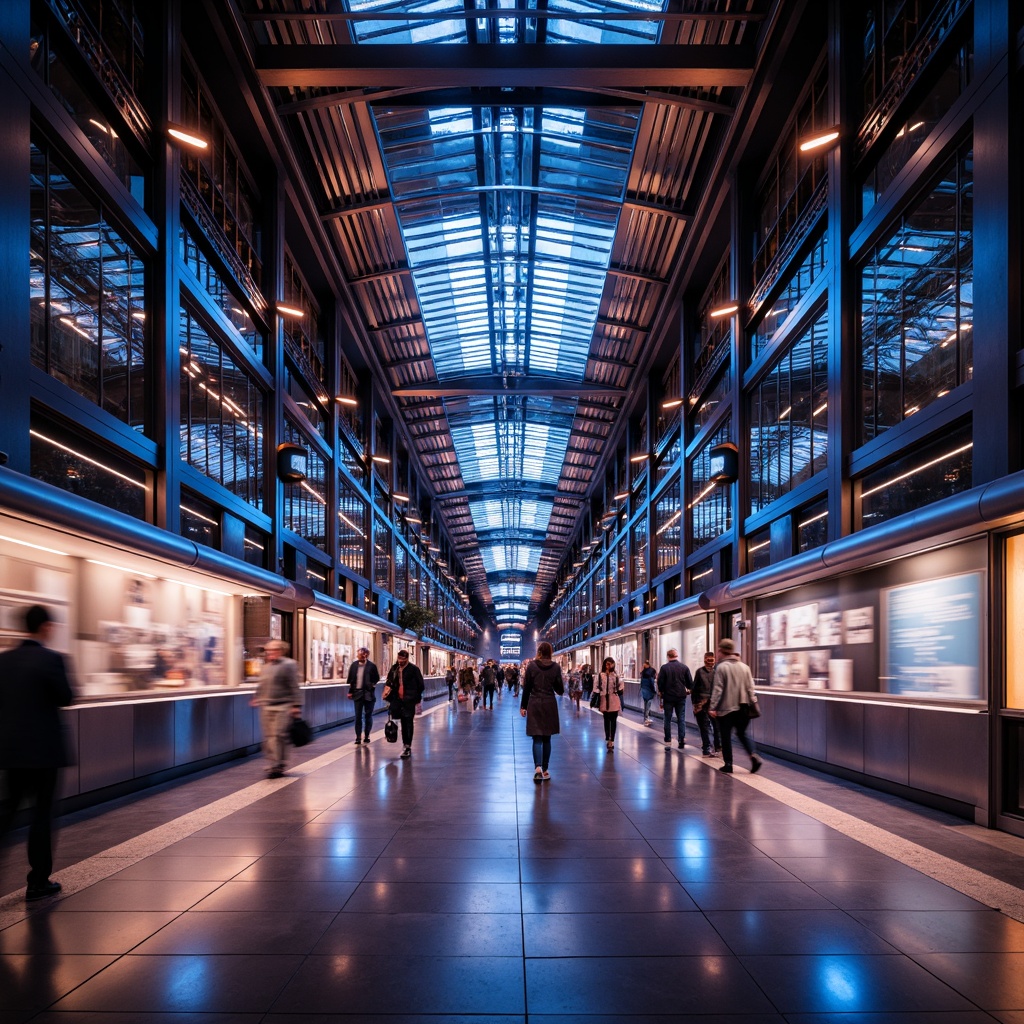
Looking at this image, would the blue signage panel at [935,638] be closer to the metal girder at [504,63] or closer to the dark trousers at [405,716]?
the dark trousers at [405,716]

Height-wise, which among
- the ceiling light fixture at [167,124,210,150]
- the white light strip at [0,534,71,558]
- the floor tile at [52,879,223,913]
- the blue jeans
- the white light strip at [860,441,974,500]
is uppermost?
the ceiling light fixture at [167,124,210,150]

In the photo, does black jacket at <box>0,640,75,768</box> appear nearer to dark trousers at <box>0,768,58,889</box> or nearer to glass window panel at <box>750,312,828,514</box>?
→ dark trousers at <box>0,768,58,889</box>

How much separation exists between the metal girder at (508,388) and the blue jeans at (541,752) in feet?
79.0

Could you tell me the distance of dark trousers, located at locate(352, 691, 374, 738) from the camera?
1619cm

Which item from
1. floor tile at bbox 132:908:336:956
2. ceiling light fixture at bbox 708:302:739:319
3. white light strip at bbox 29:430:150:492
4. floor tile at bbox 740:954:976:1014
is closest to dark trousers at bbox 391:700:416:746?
white light strip at bbox 29:430:150:492

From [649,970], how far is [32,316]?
375 inches

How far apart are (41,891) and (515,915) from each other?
297 cm

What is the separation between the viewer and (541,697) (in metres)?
11.0

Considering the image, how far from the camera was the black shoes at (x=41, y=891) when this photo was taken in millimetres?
5477

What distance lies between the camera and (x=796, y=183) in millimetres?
17562

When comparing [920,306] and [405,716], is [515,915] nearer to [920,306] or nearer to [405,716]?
[405,716]

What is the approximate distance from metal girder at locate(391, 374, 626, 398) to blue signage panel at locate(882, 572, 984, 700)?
24974 mm

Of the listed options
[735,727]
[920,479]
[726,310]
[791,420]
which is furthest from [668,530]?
[920,479]

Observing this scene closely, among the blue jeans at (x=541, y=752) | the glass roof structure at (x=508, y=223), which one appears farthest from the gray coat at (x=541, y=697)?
the glass roof structure at (x=508, y=223)
